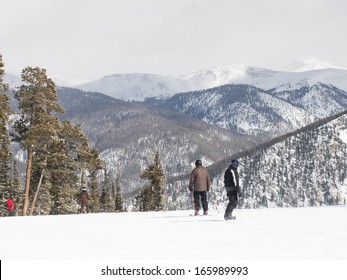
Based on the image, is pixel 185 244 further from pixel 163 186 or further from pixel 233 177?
pixel 163 186

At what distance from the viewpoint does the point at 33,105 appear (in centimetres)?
4050

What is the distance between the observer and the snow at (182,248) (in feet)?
28.8

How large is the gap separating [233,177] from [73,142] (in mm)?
34101

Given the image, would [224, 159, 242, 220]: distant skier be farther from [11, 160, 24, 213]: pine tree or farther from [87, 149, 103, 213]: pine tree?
[11, 160, 24, 213]: pine tree

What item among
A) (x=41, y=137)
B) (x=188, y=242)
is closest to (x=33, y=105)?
(x=41, y=137)

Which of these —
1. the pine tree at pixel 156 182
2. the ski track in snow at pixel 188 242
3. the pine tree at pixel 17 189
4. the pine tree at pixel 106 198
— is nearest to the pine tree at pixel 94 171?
the pine tree at pixel 106 198

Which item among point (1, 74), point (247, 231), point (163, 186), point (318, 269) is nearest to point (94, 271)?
point (318, 269)

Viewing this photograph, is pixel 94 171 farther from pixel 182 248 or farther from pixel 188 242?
pixel 182 248

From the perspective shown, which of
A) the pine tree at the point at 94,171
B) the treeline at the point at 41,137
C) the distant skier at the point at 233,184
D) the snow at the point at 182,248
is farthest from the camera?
the pine tree at the point at 94,171

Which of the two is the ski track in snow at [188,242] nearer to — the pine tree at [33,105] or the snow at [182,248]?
the snow at [182,248]

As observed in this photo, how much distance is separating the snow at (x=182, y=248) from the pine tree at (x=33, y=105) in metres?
24.4

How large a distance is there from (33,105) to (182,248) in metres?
31.9

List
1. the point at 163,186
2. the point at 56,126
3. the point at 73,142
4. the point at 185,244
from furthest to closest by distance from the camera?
the point at 163,186 → the point at 73,142 → the point at 56,126 → the point at 185,244

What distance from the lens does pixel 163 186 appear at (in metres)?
65.3
